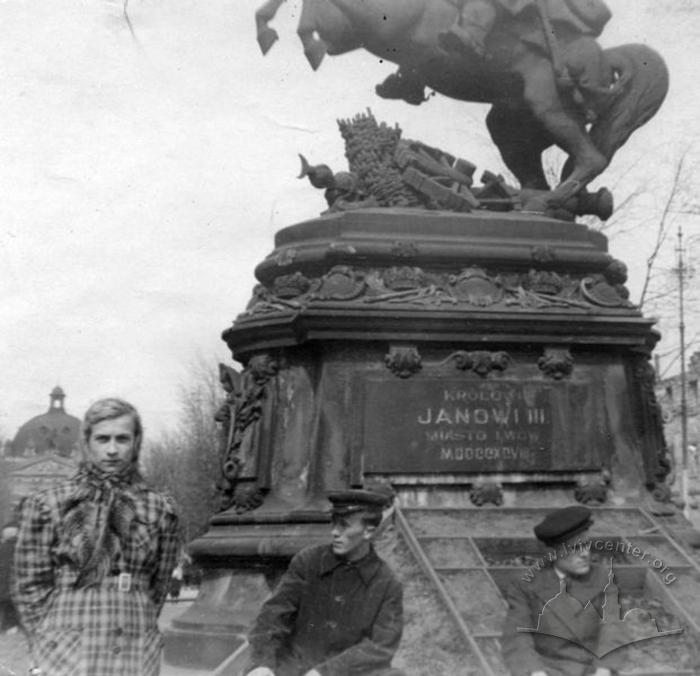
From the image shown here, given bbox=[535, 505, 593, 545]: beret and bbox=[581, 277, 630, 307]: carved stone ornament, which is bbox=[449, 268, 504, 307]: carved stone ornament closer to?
bbox=[581, 277, 630, 307]: carved stone ornament

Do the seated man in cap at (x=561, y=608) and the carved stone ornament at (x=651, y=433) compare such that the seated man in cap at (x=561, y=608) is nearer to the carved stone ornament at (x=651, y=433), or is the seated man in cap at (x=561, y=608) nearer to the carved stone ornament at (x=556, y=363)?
the carved stone ornament at (x=556, y=363)

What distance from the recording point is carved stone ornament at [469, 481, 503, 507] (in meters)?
8.66

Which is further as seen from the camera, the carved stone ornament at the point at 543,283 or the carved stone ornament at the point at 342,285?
the carved stone ornament at the point at 543,283

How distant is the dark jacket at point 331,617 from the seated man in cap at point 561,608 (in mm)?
600

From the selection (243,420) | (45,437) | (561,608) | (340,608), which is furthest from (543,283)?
(45,437)

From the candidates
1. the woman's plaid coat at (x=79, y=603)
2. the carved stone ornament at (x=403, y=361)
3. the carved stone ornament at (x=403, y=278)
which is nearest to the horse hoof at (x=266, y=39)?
the carved stone ornament at (x=403, y=278)

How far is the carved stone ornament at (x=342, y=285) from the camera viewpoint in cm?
909

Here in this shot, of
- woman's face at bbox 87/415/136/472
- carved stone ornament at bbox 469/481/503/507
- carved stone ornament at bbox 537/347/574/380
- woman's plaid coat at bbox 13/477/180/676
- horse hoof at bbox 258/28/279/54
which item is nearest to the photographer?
woman's plaid coat at bbox 13/477/180/676

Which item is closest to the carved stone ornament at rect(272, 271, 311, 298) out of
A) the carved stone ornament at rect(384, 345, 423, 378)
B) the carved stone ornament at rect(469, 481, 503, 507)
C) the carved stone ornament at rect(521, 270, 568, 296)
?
the carved stone ornament at rect(384, 345, 423, 378)

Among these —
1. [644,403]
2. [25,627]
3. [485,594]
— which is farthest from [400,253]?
[25,627]

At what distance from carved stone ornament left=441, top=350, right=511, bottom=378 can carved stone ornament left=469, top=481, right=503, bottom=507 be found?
35.2 inches

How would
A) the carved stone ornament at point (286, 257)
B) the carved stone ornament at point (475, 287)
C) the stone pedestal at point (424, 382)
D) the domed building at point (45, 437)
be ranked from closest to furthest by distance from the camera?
the stone pedestal at point (424, 382) < the carved stone ornament at point (475, 287) < the carved stone ornament at point (286, 257) < the domed building at point (45, 437)

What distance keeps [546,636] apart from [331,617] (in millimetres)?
1012

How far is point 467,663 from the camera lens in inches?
239
